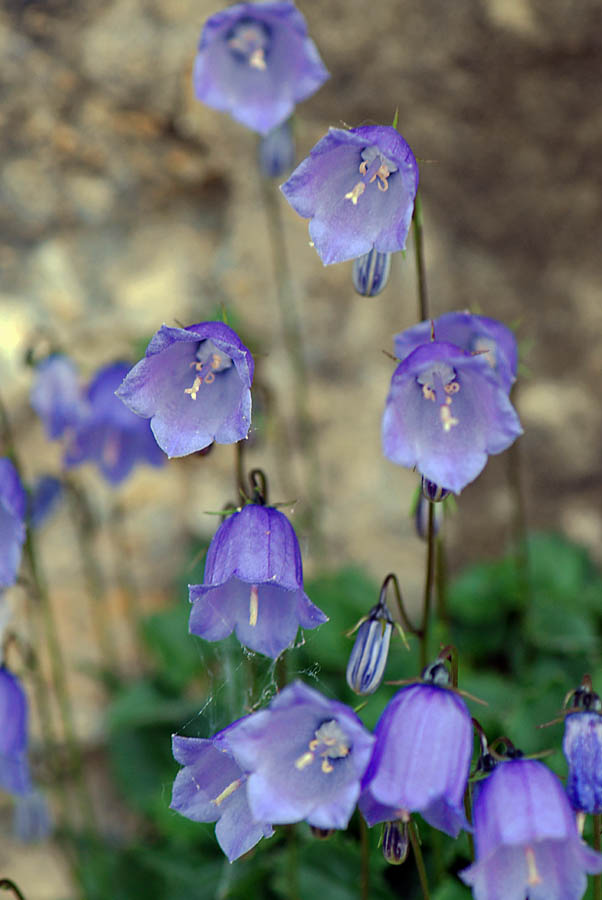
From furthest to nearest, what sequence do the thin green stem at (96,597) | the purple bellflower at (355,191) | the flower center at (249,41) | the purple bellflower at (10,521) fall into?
the thin green stem at (96,597) → the flower center at (249,41) → the purple bellflower at (10,521) → the purple bellflower at (355,191)

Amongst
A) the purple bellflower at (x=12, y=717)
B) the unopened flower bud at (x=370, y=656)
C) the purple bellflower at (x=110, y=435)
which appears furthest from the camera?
the purple bellflower at (x=110, y=435)

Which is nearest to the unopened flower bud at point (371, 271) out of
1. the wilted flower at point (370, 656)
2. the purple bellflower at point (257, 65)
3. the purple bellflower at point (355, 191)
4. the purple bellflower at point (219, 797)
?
the purple bellflower at point (355, 191)

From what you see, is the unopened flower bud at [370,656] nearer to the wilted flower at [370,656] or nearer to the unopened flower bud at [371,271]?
the wilted flower at [370,656]

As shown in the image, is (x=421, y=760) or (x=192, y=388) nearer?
(x=421, y=760)

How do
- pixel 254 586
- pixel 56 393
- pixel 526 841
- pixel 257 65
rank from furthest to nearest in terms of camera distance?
pixel 56 393 < pixel 257 65 < pixel 254 586 < pixel 526 841

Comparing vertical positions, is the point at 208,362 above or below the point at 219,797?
above

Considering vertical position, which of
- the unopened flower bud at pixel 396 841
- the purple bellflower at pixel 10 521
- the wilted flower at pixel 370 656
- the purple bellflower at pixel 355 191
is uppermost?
the purple bellflower at pixel 355 191

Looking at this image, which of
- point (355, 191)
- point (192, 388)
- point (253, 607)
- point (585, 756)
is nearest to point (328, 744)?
point (253, 607)

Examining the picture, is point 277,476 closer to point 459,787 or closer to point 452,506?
point 452,506

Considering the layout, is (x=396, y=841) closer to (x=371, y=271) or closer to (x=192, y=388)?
(x=192, y=388)
